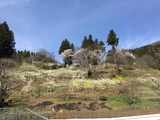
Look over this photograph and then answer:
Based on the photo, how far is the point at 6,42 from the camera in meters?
29.9

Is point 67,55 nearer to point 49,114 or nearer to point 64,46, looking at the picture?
point 64,46

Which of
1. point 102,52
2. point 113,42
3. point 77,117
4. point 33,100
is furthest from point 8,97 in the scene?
point 113,42

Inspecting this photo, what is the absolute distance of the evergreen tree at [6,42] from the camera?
2950 cm

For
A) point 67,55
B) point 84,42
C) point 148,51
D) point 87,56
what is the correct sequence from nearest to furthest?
point 87,56, point 67,55, point 84,42, point 148,51

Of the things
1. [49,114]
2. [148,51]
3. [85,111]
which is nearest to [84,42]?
[148,51]

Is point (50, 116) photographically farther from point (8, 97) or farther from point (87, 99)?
point (8, 97)

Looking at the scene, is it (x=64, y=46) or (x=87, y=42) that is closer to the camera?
(x=87, y=42)

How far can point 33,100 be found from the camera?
676 inches

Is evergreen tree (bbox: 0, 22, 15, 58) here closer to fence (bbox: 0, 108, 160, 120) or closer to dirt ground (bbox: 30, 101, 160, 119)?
dirt ground (bbox: 30, 101, 160, 119)

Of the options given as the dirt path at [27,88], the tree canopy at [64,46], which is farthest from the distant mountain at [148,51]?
the dirt path at [27,88]

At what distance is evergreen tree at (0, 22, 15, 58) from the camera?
29.5 metres

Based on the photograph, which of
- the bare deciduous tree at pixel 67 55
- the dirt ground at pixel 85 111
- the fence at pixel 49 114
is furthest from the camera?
the bare deciduous tree at pixel 67 55

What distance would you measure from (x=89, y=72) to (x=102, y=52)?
21.3 ft

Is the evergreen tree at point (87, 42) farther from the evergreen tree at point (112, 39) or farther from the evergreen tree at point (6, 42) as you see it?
the evergreen tree at point (6, 42)
